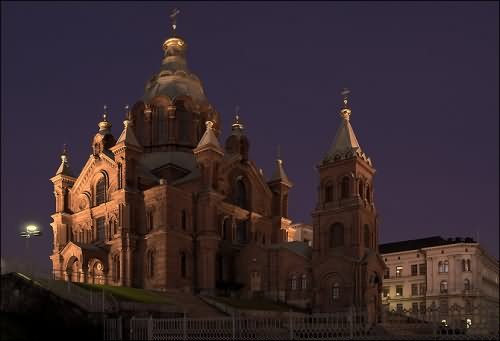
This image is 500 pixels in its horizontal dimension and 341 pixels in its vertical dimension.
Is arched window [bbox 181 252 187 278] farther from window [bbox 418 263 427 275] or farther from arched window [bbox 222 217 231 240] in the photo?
window [bbox 418 263 427 275]

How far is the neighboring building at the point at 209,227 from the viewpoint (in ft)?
171

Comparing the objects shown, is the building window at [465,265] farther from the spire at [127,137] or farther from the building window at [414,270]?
the spire at [127,137]

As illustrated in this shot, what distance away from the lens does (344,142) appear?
54.9m

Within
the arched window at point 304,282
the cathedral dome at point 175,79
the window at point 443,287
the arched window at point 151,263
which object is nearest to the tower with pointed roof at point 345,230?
the arched window at point 304,282

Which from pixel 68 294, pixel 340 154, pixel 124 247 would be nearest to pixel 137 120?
pixel 124 247

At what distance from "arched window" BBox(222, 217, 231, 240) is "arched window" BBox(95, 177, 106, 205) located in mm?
11852

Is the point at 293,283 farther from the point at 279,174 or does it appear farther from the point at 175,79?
the point at 175,79

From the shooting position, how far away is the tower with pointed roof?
50250 millimetres

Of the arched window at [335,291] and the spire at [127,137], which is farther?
the spire at [127,137]

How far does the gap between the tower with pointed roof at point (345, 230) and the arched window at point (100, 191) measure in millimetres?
20326

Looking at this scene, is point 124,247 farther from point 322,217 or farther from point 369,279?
point 369,279

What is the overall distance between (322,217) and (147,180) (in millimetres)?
17300

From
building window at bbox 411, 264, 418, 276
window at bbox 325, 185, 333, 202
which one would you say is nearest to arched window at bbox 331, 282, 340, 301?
window at bbox 325, 185, 333, 202

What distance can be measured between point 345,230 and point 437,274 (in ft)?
112
